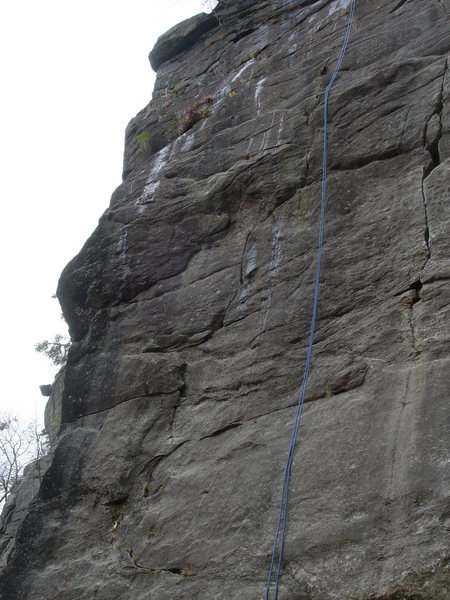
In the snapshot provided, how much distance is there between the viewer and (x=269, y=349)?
22.7 feet

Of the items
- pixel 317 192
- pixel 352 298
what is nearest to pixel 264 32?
pixel 317 192

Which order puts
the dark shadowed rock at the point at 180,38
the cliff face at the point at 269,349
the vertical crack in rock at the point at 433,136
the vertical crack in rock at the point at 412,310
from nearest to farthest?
the cliff face at the point at 269,349
the vertical crack in rock at the point at 412,310
the vertical crack in rock at the point at 433,136
the dark shadowed rock at the point at 180,38

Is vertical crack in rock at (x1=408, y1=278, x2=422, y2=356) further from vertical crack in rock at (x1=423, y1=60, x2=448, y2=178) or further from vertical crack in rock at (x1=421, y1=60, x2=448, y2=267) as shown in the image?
vertical crack in rock at (x1=423, y1=60, x2=448, y2=178)

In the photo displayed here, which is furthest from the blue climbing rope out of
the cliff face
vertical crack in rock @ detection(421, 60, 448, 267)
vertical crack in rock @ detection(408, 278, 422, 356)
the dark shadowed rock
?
the dark shadowed rock

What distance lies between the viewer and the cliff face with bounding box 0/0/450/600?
5348 millimetres

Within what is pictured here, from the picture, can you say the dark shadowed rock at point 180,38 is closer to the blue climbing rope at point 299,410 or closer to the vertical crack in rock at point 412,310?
the blue climbing rope at point 299,410

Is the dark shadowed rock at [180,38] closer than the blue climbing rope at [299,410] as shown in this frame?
No

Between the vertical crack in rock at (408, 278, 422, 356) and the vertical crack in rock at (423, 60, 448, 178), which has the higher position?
the vertical crack in rock at (423, 60, 448, 178)

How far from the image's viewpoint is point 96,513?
274 inches

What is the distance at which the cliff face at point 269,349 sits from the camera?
535cm

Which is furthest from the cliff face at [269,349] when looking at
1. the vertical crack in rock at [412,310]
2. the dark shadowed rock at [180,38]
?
the dark shadowed rock at [180,38]

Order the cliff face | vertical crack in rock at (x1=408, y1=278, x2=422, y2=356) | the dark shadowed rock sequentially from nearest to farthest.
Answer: the cliff face < vertical crack in rock at (x1=408, y1=278, x2=422, y2=356) < the dark shadowed rock

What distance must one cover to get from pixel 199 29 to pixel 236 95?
340 cm

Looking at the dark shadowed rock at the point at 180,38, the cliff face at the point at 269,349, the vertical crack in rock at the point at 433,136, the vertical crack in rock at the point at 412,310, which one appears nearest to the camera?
the cliff face at the point at 269,349
